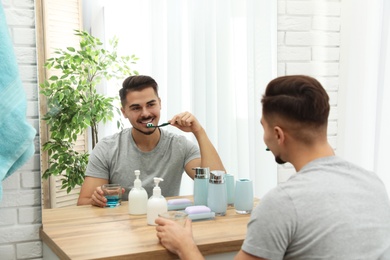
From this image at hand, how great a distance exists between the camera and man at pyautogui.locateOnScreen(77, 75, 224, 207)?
1.56 meters

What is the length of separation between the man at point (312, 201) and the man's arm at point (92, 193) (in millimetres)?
726

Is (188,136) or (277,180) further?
(277,180)

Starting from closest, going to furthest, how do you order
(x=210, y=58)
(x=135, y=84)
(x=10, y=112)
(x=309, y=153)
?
(x=309, y=153), (x=10, y=112), (x=135, y=84), (x=210, y=58)

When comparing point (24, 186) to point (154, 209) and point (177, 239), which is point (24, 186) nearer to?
point (154, 209)

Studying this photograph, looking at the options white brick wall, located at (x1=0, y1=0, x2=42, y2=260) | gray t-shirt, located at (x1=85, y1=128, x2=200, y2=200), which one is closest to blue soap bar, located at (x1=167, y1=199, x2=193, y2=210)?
gray t-shirt, located at (x1=85, y1=128, x2=200, y2=200)

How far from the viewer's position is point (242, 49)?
1.90 meters

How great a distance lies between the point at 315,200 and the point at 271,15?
3.97 ft

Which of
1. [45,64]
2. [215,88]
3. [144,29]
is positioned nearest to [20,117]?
[45,64]

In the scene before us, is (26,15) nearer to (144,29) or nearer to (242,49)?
(144,29)

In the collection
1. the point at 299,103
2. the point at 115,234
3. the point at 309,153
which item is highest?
the point at 299,103

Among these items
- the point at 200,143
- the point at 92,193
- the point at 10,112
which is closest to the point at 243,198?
the point at 200,143

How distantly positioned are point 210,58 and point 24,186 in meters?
0.89

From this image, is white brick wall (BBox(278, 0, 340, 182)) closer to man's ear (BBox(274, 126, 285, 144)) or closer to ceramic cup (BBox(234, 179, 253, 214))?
ceramic cup (BBox(234, 179, 253, 214))

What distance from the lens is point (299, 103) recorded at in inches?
38.0
